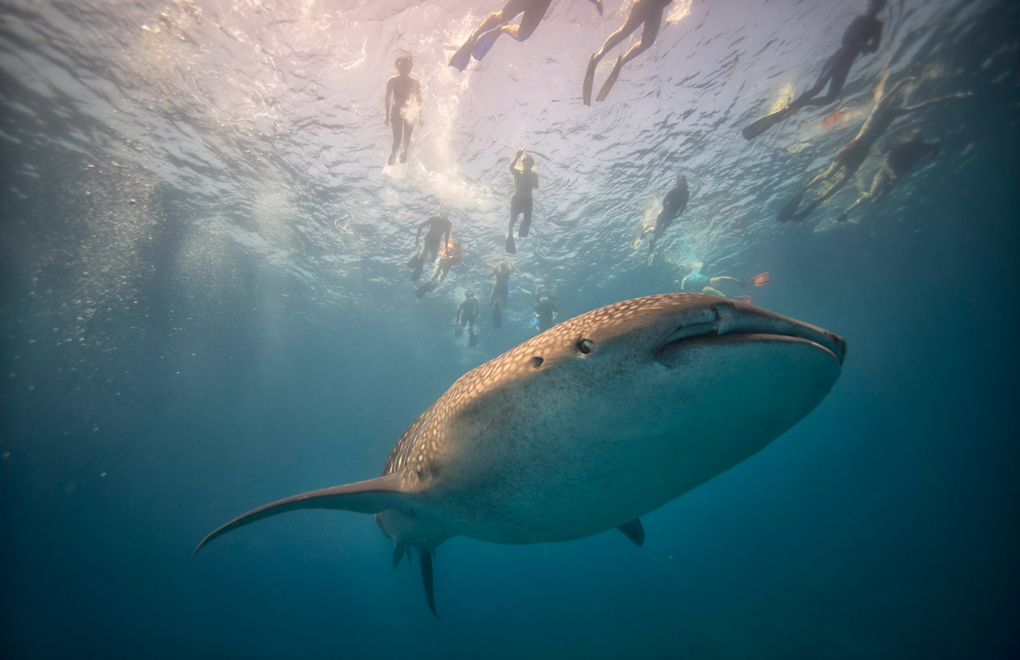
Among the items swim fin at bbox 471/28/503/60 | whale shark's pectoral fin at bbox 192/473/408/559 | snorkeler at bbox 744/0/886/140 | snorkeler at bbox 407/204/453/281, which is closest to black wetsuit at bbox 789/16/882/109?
snorkeler at bbox 744/0/886/140

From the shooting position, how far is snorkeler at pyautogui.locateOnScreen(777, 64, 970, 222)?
11.4 metres

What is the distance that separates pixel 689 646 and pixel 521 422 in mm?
18359

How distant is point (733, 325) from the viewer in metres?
1.41

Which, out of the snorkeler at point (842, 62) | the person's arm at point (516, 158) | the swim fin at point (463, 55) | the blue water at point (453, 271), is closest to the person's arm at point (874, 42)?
the snorkeler at point (842, 62)

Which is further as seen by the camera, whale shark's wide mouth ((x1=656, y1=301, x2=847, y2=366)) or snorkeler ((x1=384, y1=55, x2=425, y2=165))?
snorkeler ((x1=384, y1=55, x2=425, y2=165))

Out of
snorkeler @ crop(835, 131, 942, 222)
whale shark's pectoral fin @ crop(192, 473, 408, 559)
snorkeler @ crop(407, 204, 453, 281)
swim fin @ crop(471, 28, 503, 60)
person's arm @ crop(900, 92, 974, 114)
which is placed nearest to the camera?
whale shark's pectoral fin @ crop(192, 473, 408, 559)

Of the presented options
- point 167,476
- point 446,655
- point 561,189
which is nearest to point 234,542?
point 167,476

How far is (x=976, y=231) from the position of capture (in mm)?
18328

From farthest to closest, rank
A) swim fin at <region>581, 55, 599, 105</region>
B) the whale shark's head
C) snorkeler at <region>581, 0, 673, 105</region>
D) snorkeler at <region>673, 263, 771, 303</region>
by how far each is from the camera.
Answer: snorkeler at <region>673, 263, 771, 303</region> → swim fin at <region>581, 55, 599, 105</region> → snorkeler at <region>581, 0, 673, 105</region> → the whale shark's head

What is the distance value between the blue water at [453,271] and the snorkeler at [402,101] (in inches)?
24.6

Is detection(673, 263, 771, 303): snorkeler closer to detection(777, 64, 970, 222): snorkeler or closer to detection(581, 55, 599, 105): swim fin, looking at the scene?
detection(777, 64, 970, 222): snorkeler

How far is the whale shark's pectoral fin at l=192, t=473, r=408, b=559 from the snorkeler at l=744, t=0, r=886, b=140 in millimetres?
13351

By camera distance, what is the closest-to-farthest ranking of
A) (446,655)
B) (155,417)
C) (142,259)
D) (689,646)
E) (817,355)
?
(817,355)
(689,646)
(142,259)
(446,655)
(155,417)

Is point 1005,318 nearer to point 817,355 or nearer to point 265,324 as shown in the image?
point 817,355
